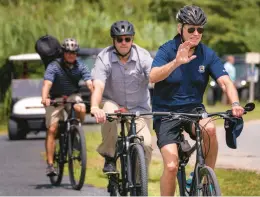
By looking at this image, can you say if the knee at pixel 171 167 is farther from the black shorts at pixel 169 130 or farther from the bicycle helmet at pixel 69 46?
the bicycle helmet at pixel 69 46

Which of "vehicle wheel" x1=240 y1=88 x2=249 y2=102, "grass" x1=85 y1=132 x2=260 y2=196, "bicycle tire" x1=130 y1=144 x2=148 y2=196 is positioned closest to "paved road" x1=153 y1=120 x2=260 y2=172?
"grass" x1=85 y1=132 x2=260 y2=196

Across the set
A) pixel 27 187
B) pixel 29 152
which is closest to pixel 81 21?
pixel 29 152

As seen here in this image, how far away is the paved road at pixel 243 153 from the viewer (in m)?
14.0

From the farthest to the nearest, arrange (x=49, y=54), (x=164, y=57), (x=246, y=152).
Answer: (x=246, y=152) → (x=49, y=54) → (x=164, y=57)

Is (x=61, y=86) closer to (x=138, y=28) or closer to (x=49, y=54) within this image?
(x=49, y=54)

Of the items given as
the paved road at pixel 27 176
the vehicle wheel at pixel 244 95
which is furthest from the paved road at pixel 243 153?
the vehicle wheel at pixel 244 95

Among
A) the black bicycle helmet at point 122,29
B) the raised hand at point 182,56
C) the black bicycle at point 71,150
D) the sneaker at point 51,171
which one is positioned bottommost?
the sneaker at point 51,171

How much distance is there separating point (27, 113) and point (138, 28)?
17.1 m

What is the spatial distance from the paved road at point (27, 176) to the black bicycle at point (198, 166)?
3480 millimetres

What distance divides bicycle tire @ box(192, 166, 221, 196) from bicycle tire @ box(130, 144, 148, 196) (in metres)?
0.81

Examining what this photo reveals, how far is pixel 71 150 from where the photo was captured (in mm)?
12688

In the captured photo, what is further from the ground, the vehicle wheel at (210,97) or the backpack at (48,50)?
the backpack at (48,50)

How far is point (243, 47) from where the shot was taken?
1905 inches

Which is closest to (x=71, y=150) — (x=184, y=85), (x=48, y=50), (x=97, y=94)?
(x=48, y=50)
